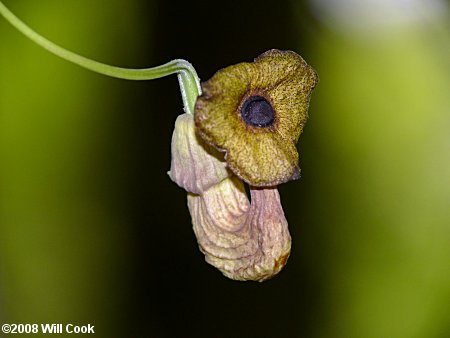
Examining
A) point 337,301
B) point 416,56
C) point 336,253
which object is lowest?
point 337,301

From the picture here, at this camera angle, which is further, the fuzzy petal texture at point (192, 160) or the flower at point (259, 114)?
the fuzzy petal texture at point (192, 160)

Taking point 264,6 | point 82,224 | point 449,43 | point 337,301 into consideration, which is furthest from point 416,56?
point 82,224

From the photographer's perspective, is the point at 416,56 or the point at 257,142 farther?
the point at 416,56

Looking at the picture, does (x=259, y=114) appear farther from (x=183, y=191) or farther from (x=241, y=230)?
(x=183, y=191)

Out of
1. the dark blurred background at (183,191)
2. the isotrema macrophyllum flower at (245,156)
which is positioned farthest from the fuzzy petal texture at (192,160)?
the dark blurred background at (183,191)

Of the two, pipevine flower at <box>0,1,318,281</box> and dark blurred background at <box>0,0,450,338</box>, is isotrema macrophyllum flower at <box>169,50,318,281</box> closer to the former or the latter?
pipevine flower at <box>0,1,318,281</box>

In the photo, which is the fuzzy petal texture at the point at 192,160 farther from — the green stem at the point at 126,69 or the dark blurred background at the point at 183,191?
the dark blurred background at the point at 183,191

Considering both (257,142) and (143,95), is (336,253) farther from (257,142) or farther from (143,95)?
(257,142)
